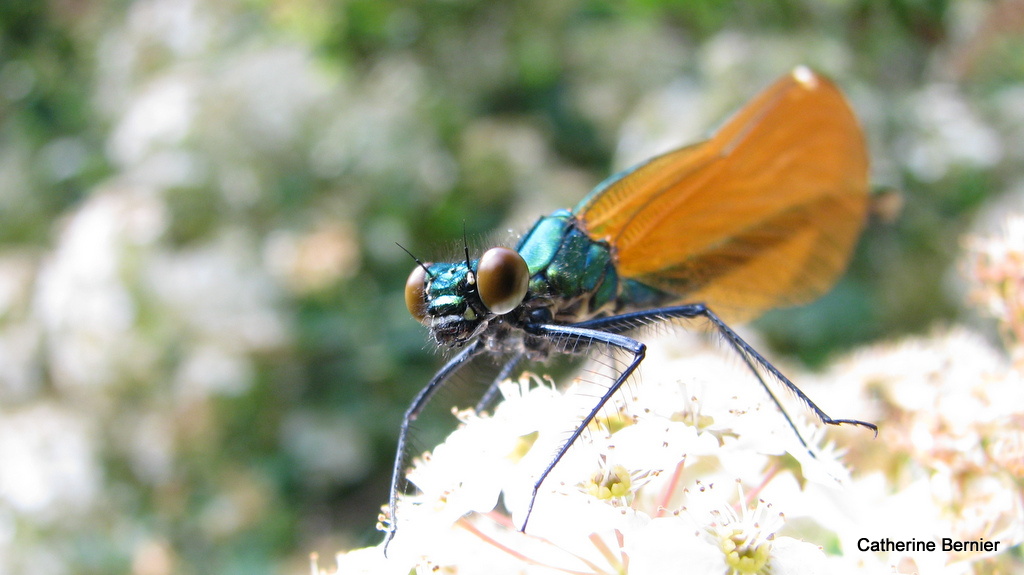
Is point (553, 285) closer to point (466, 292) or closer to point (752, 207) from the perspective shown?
point (466, 292)

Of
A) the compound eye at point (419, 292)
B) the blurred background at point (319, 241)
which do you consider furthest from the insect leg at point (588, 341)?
the blurred background at point (319, 241)

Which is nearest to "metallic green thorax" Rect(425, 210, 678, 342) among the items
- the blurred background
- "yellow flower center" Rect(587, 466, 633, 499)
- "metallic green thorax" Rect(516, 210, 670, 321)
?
"metallic green thorax" Rect(516, 210, 670, 321)

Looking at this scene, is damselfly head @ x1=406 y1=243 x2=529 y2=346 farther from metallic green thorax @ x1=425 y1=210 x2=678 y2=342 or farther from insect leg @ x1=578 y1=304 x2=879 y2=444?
insect leg @ x1=578 y1=304 x2=879 y2=444

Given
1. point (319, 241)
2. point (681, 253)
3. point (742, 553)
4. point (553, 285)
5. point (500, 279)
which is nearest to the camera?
point (742, 553)

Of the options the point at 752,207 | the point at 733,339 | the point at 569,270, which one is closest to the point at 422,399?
the point at 569,270

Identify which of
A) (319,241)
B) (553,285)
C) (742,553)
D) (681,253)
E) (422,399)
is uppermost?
(319,241)

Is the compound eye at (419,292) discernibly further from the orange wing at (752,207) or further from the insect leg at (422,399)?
the orange wing at (752,207)

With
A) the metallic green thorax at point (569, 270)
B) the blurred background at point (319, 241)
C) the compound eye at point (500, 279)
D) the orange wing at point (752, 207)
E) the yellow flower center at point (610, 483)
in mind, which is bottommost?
the yellow flower center at point (610, 483)
